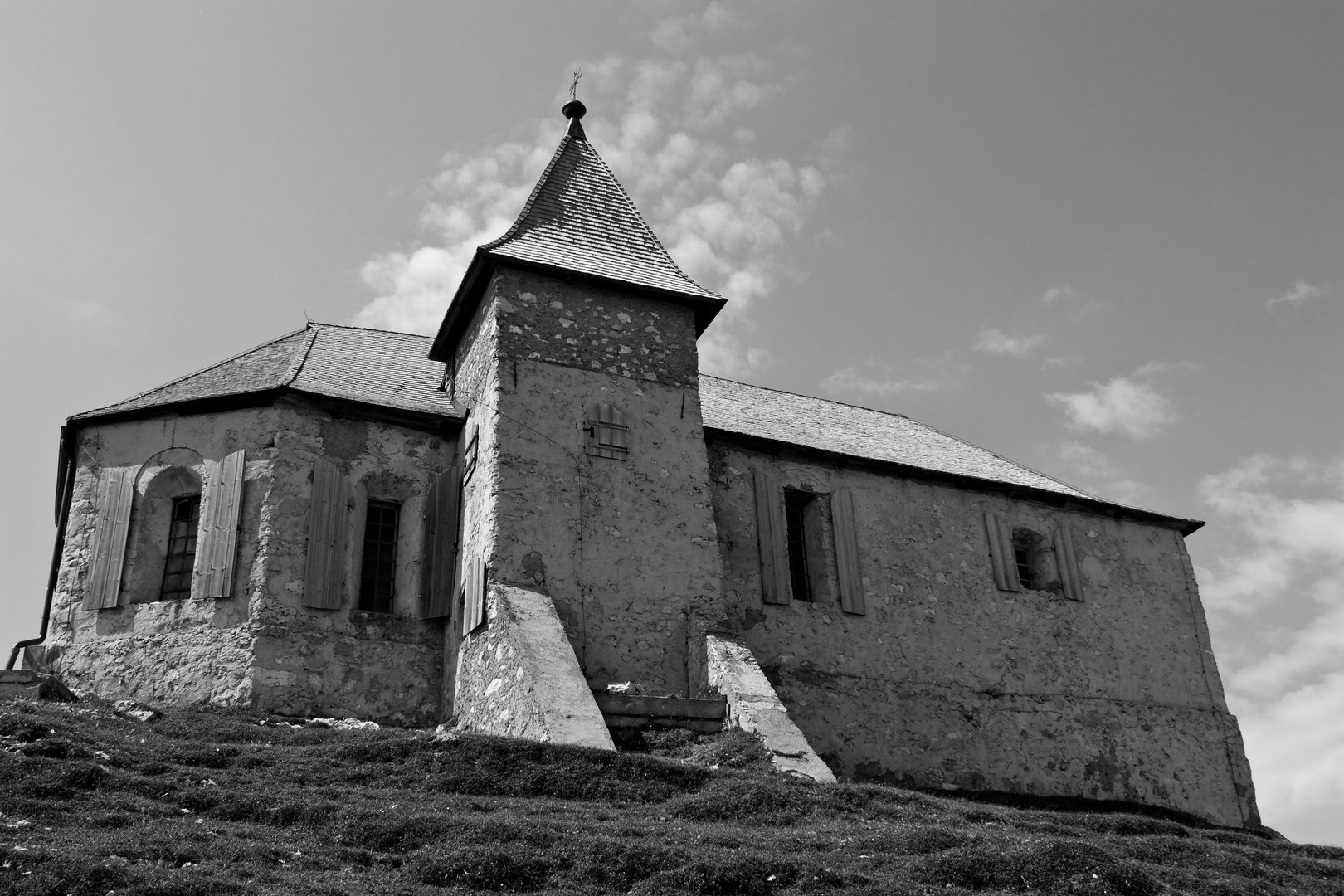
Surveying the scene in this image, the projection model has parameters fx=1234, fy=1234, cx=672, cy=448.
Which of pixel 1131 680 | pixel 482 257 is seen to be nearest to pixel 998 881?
pixel 482 257

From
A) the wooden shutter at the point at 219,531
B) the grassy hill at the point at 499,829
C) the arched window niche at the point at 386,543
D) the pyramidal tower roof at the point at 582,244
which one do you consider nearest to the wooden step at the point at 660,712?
the grassy hill at the point at 499,829

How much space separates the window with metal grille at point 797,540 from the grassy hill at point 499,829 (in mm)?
6972

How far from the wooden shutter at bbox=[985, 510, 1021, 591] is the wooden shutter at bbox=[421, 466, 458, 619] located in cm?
975

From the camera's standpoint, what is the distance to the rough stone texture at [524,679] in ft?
43.9

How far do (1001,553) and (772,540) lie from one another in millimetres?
4862

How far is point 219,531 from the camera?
17.4 m

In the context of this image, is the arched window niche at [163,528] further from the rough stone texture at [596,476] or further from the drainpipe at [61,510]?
the rough stone texture at [596,476]

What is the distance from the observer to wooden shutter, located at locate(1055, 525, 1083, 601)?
22547 millimetres

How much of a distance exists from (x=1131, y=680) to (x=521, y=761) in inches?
558

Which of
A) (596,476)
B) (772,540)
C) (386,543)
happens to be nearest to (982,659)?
(772,540)

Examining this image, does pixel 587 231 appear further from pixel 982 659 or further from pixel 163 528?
pixel 982 659

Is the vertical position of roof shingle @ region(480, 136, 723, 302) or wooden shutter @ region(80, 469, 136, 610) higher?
roof shingle @ region(480, 136, 723, 302)

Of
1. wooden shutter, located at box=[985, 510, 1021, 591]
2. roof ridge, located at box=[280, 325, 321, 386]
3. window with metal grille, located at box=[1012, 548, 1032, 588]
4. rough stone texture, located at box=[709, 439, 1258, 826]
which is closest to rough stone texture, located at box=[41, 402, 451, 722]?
roof ridge, located at box=[280, 325, 321, 386]

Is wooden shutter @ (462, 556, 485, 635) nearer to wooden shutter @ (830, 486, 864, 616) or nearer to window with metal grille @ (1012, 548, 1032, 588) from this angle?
wooden shutter @ (830, 486, 864, 616)
